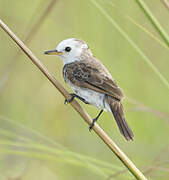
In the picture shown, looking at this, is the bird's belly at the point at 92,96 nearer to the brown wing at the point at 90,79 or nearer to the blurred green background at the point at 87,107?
the brown wing at the point at 90,79

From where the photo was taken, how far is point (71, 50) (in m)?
3.80

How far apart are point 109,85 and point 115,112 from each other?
0.80 ft

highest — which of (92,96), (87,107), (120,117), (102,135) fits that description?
(102,135)

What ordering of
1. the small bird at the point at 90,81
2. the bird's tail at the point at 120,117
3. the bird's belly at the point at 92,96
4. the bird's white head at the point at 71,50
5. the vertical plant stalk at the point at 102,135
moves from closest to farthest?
the vertical plant stalk at the point at 102,135, the bird's tail at the point at 120,117, the small bird at the point at 90,81, the bird's belly at the point at 92,96, the bird's white head at the point at 71,50

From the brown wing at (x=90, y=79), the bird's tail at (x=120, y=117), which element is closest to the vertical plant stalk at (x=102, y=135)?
the bird's tail at (x=120, y=117)

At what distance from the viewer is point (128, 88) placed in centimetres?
474

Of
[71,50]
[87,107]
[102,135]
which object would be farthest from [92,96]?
[87,107]

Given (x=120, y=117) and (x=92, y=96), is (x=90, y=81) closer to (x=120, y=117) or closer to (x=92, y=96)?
(x=92, y=96)

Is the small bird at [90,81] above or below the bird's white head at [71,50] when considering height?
below

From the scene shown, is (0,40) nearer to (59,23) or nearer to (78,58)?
(59,23)

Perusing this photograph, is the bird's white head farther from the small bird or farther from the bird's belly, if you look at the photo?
the bird's belly

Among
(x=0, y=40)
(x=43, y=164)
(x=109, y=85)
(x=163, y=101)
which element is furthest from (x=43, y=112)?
(x=109, y=85)

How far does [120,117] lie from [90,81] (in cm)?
46

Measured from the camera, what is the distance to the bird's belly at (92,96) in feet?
11.0
